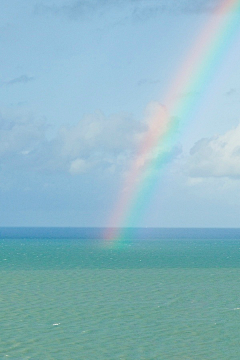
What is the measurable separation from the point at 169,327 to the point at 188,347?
17.6 feet

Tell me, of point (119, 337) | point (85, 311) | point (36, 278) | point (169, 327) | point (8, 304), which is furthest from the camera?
point (36, 278)

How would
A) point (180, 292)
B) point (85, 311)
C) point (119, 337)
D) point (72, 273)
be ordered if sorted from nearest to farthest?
1. point (119, 337)
2. point (85, 311)
3. point (180, 292)
4. point (72, 273)

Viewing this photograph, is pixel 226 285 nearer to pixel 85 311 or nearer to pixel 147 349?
pixel 85 311

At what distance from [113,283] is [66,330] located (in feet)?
82.0

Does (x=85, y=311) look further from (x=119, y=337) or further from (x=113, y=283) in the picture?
(x=113, y=283)

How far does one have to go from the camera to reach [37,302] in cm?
4641

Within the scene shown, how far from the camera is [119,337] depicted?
3344cm

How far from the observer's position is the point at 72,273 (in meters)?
71.9

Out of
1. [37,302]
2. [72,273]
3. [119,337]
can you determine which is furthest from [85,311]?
[72,273]

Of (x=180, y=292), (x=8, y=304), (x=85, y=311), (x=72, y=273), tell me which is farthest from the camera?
(x=72, y=273)

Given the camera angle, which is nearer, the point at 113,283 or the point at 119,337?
the point at 119,337

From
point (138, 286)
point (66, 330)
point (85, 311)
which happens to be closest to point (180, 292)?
point (138, 286)

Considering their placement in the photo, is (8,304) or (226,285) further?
(226,285)

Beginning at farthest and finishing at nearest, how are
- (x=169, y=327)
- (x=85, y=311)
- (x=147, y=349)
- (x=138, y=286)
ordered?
(x=138, y=286) < (x=85, y=311) < (x=169, y=327) < (x=147, y=349)
